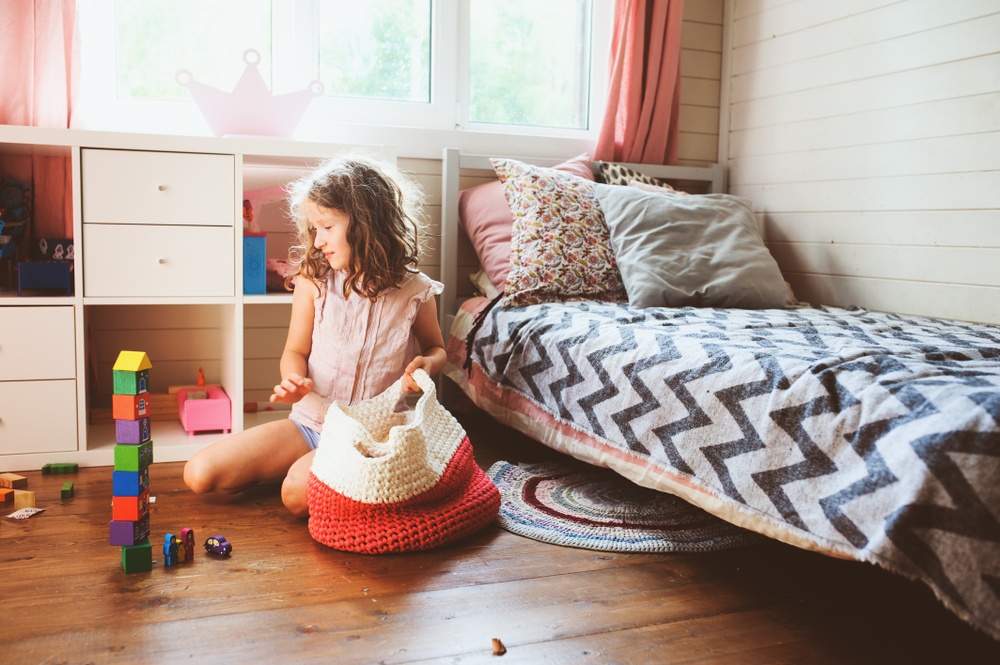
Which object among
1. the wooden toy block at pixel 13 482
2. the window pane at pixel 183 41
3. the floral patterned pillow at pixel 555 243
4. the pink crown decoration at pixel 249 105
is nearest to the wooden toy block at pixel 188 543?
the wooden toy block at pixel 13 482

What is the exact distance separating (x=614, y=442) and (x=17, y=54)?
178cm

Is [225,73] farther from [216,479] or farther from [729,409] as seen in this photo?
[729,409]

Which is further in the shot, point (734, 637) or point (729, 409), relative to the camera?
point (729, 409)

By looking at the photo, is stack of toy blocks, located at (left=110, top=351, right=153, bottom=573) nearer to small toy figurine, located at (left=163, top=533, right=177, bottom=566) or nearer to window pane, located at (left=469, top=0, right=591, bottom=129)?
small toy figurine, located at (left=163, top=533, right=177, bottom=566)

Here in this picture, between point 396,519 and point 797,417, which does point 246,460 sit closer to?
point 396,519

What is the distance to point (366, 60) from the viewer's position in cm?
256

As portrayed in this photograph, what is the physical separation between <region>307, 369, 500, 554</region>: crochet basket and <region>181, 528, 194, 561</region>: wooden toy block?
0.70 ft

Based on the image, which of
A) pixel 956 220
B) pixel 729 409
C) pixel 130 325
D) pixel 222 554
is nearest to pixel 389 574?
pixel 222 554

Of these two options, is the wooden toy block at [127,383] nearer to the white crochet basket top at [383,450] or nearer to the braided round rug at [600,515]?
the white crochet basket top at [383,450]

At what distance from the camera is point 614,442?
160cm

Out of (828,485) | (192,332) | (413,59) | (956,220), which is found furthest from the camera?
(413,59)

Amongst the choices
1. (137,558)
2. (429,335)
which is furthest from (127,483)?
(429,335)

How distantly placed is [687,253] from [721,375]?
885 millimetres

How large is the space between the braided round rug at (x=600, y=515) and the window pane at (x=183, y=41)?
1429mm
